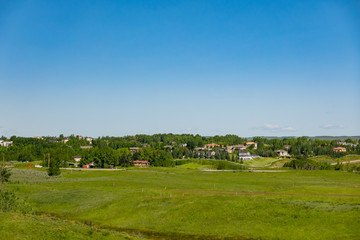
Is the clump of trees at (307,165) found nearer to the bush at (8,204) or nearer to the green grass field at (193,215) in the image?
the green grass field at (193,215)

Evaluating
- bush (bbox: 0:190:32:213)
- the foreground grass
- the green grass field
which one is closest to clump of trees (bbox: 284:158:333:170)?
the green grass field

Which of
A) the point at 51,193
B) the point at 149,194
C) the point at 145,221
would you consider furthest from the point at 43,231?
the point at 51,193

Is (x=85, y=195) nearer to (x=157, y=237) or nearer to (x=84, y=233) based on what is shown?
(x=157, y=237)

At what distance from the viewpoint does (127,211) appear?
2606 inches

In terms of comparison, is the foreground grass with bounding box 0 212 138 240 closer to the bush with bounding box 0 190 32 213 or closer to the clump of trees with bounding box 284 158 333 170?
the bush with bounding box 0 190 32 213

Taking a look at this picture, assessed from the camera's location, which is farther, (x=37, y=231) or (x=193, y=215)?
(x=193, y=215)

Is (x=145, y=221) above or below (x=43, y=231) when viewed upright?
below

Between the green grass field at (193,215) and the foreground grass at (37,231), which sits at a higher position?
the foreground grass at (37,231)

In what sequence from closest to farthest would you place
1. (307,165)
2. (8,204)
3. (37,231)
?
(37,231) < (8,204) < (307,165)

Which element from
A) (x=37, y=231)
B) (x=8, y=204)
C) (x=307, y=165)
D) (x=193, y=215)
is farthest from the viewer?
(x=307, y=165)

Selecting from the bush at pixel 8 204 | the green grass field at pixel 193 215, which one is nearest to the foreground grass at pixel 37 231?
the green grass field at pixel 193 215

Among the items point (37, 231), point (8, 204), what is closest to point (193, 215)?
point (37, 231)

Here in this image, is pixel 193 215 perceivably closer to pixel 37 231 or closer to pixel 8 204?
pixel 37 231

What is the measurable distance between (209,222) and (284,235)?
12974 millimetres
